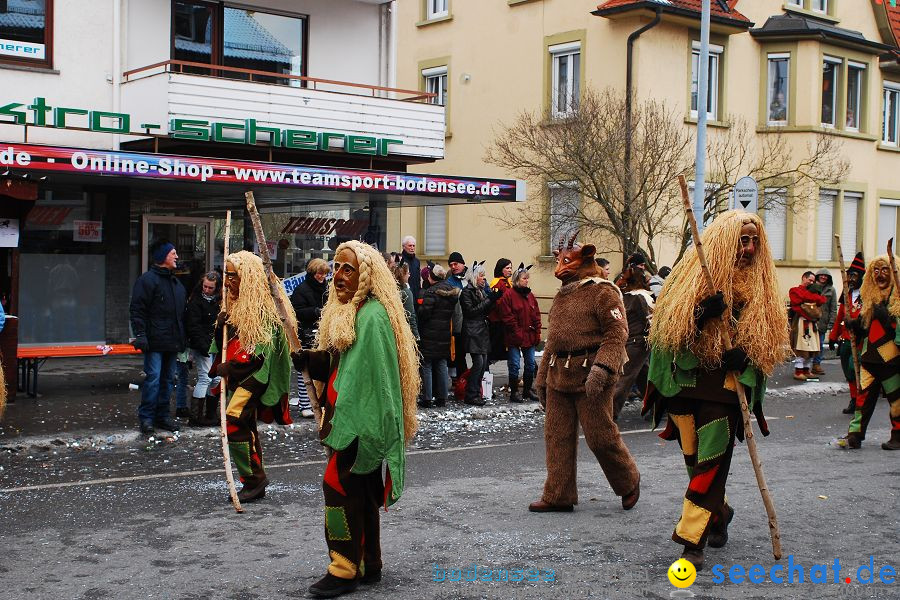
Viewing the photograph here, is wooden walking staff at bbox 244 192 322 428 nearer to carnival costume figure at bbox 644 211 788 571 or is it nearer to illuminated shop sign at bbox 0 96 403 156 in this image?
carnival costume figure at bbox 644 211 788 571

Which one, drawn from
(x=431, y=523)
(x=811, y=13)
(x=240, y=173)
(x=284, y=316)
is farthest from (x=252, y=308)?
(x=811, y=13)

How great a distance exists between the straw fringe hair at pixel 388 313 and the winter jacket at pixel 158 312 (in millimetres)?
5727

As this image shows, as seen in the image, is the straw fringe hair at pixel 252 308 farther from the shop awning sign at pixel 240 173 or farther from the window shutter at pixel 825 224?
the window shutter at pixel 825 224

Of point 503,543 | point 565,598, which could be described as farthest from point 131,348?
point 565,598

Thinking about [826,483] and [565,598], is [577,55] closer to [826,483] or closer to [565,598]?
[826,483]

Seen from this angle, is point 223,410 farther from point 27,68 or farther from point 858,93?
point 858,93

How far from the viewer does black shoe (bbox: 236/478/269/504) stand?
25.6 feet

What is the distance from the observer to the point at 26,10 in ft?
52.1

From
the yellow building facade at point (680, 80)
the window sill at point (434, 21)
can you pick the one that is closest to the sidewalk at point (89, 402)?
the yellow building facade at point (680, 80)

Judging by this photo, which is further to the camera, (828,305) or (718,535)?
(828,305)

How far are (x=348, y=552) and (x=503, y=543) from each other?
4.73ft

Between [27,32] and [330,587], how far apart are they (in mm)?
13073

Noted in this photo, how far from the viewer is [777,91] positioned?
83.7 feet

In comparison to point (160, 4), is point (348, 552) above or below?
below
